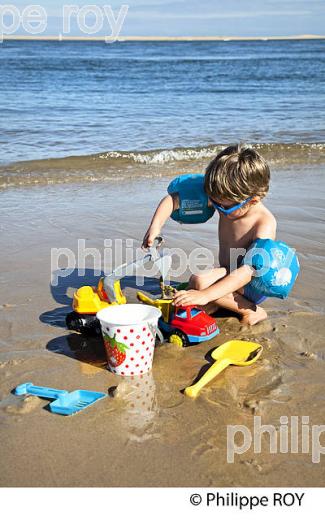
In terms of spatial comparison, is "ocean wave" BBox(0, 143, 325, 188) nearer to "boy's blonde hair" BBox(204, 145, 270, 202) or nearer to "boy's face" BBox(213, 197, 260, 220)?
"boy's face" BBox(213, 197, 260, 220)

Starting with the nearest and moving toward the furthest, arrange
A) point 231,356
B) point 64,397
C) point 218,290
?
point 64,397
point 231,356
point 218,290

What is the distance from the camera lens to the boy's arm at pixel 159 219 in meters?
4.01

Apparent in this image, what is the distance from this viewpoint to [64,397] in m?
2.92

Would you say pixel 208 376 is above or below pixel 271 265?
below

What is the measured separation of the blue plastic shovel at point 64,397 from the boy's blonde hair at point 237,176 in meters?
1.41

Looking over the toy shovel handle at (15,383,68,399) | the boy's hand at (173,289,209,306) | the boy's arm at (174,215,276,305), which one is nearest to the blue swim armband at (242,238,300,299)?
the boy's arm at (174,215,276,305)

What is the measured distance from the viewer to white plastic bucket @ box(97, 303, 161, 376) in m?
3.13

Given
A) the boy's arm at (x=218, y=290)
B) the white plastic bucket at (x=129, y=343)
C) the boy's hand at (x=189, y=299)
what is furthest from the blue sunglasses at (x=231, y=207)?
the white plastic bucket at (x=129, y=343)

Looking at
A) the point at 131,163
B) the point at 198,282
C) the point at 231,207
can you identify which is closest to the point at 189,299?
the point at 198,282

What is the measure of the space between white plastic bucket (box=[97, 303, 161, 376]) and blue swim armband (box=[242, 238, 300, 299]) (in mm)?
709

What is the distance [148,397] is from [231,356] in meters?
0.63

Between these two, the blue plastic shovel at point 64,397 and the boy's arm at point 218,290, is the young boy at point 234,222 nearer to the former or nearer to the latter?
the boy's arm at point 218,290

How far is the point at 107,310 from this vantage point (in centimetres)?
338

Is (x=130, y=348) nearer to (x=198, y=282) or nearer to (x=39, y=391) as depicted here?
(x=39, y=391)
